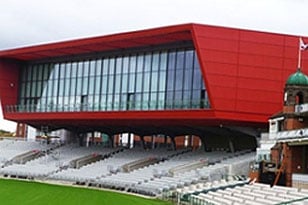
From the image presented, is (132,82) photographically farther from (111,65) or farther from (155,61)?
(111,65)

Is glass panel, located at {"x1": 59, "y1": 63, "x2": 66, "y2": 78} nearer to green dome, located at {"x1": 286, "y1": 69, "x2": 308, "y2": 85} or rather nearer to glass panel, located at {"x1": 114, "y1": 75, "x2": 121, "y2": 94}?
glass panel, located at {"x1": 114, "y1": 75, "x2": 121, "y2": 94}

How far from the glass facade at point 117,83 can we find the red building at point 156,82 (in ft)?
0.28

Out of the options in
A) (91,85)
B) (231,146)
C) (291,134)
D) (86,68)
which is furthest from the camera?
(86,68)

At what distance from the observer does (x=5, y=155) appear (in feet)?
230

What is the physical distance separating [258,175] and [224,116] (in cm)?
888

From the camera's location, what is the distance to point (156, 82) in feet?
185

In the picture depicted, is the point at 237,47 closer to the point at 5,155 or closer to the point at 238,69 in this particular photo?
the point at 238,69


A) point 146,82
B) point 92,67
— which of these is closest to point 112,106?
point 146,82

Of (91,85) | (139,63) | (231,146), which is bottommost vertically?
(231,146)

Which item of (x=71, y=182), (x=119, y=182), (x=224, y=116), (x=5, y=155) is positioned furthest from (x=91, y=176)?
(x=5, y=155)

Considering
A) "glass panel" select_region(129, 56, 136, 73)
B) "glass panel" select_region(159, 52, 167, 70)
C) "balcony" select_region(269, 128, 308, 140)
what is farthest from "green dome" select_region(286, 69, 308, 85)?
"glass panel" select_region(129, 56, 136, 73)

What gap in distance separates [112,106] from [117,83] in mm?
2536

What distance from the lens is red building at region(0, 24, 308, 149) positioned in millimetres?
49531

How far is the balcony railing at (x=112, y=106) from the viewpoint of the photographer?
5216 cm
